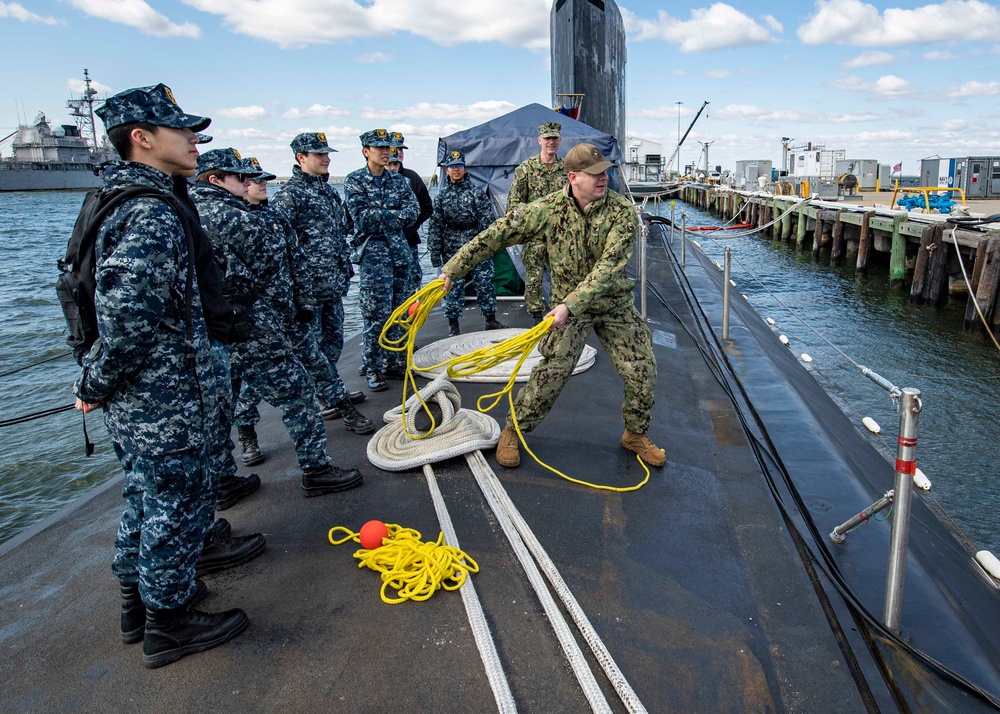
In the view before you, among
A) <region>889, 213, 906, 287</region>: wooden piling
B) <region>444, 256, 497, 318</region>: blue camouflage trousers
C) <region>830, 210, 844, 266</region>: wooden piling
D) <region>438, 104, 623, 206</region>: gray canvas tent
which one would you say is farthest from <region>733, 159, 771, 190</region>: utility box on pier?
<region>444, 256, 497, 318</region>: blue camouflage trousers

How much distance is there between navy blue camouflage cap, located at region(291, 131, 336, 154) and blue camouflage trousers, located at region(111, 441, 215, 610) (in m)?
3.07

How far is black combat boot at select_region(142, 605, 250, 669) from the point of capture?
2.61 m

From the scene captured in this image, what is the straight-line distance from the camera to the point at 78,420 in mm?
9734

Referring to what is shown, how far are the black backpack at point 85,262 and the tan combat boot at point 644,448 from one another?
241 cm

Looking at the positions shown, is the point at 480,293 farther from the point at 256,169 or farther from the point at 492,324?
the point at 256,169

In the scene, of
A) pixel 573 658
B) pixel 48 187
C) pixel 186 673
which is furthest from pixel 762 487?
pixel 48 187

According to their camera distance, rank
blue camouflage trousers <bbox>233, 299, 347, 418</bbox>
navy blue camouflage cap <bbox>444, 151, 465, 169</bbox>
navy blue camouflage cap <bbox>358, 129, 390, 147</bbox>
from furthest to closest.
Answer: navy blue camouflage cap <bbox>444, 151, 465, 169</bbox>
navy blue camouflage cap <bbox>358, 129, 390, 147</bbox>
blue camouflage trousers <bbox>233, 299, 347, 418</bbox>

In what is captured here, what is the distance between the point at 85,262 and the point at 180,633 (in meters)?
1.40

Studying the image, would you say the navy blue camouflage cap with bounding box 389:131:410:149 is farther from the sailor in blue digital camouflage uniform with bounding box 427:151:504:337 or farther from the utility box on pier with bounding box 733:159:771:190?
the utility box on pier with bounding box 733:159:771:190

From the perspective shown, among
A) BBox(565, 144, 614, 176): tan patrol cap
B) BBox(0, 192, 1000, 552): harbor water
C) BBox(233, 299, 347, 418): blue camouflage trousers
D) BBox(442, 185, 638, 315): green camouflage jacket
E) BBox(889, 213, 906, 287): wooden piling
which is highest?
BBox(565, 144, 614, 176): tan patrol cap

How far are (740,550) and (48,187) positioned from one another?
310ft

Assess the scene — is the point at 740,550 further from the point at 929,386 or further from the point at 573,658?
the point at 929,386

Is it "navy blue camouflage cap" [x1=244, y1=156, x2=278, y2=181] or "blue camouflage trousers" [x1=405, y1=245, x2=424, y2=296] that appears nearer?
"navy blue camouflage cap" [x1=244, y1=156, x2=278, y2=181]

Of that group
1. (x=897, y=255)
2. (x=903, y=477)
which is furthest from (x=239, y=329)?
(x=897, y=255)
